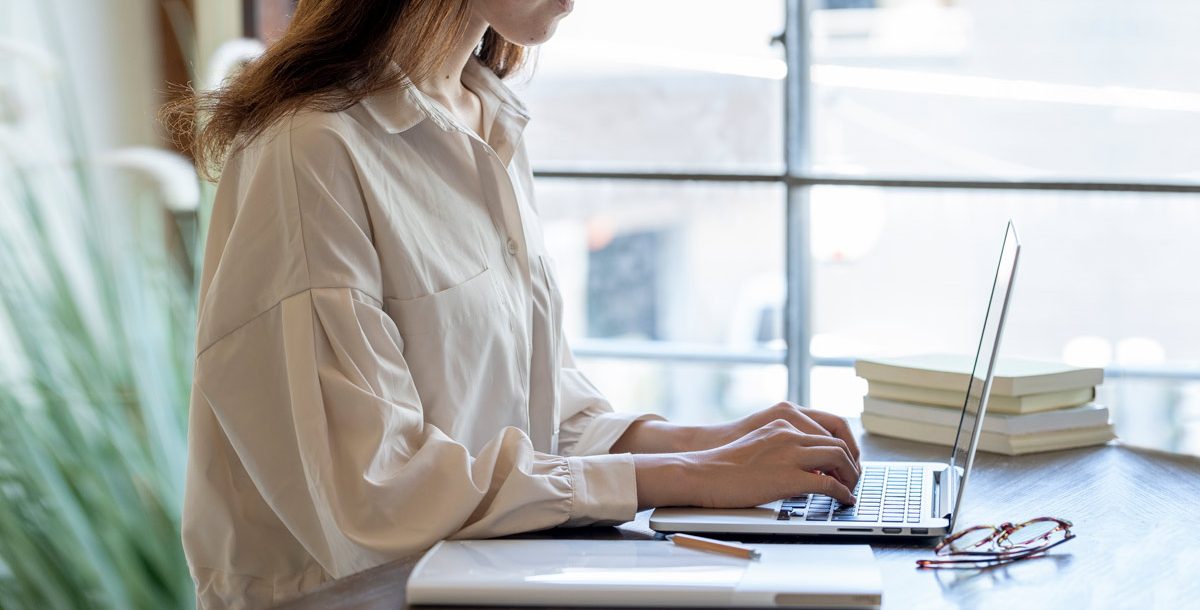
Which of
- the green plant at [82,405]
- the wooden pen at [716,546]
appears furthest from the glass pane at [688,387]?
the wooden pen at [716,546]

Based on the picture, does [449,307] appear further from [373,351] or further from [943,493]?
[943,493]

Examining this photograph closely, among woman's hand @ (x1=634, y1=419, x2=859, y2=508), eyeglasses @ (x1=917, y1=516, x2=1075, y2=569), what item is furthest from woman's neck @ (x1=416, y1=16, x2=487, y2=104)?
eyeglasses @ (x1=917, y1=516, x2=1075, y2=569)

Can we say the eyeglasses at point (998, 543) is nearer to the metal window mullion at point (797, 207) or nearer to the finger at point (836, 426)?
the finger at point (836, 426)

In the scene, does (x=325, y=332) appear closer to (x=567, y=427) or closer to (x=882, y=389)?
(x=567, y=427)

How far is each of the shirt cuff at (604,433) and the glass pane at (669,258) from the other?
1220 millimetres

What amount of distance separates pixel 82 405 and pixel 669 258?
1.25 m

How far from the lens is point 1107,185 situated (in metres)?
2.45

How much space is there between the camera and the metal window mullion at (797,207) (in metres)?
2.60

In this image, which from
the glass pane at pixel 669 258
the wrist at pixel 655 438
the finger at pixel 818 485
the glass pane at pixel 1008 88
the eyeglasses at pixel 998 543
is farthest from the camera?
the glass pane at pixel 669 258

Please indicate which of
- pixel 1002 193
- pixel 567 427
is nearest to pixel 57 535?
pixel 567 427

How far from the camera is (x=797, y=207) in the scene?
2.66 m

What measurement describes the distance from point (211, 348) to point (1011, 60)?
5.95ft

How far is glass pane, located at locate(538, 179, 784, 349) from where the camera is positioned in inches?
108

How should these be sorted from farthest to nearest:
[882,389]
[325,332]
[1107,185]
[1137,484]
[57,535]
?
[1107,185], [57,535], [882,389], [1137,484], [325,332]
